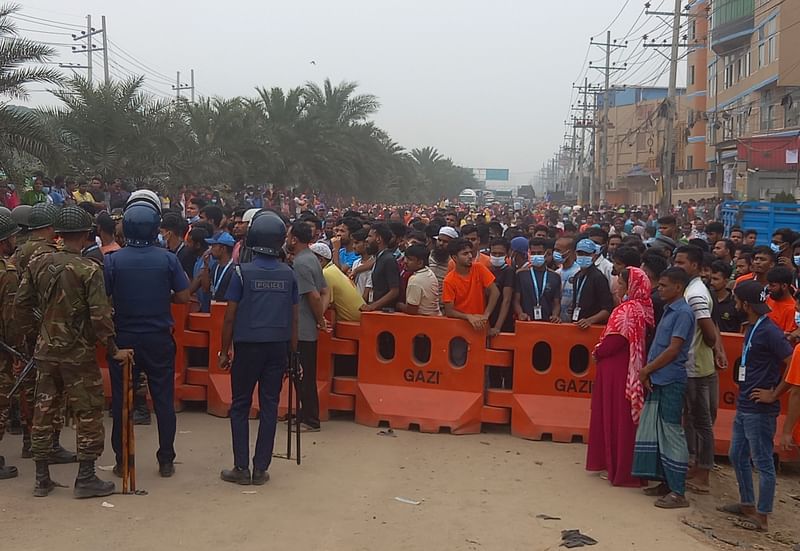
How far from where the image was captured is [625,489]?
626cm

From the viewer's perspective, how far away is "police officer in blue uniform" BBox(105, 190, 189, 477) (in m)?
5.93

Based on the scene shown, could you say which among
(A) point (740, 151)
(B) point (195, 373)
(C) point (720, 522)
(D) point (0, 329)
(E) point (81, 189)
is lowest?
(C) point (720, 522)

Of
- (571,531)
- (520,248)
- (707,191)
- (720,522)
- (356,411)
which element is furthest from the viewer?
(707,191)

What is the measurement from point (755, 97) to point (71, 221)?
133ft

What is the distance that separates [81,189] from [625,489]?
16673 millimetres

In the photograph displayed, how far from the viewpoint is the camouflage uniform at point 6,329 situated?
19.8 feet

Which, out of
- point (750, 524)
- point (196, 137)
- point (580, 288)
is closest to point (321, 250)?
point (580, 288)

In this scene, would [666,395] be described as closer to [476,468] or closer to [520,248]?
[476,468]

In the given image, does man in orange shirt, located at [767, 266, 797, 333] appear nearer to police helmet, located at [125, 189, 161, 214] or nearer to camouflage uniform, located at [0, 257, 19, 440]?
police helmet, located at [125, 189, 161, 214]

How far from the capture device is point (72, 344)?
5586mm

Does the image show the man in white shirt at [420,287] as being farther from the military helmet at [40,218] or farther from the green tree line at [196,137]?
the green tree line at [196,137]

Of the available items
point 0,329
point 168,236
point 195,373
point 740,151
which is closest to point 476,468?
point 195,373

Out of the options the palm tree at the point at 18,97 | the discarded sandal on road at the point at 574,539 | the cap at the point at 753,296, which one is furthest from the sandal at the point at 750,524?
the palm tree at the point at 18,97

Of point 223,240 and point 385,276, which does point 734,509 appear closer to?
point 385,276
